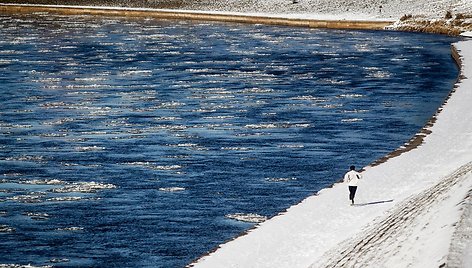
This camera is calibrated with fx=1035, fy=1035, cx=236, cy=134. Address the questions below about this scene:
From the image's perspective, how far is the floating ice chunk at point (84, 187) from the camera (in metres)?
34.9

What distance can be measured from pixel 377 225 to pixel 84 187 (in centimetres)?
1140

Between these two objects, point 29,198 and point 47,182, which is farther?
point 47,182

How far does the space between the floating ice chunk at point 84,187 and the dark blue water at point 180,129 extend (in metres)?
0.07

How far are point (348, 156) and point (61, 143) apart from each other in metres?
12.2

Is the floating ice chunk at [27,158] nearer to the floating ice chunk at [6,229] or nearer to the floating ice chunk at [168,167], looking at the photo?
the floating ice chunk at [168,167]

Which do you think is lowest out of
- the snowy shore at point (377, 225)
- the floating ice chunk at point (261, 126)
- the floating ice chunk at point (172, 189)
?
the floating ice chunk at point (261, 126)

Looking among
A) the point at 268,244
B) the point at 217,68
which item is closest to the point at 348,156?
the point at 268,244

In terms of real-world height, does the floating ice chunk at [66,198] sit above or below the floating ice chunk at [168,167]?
above

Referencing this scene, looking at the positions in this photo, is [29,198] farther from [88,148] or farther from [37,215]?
[88,148]

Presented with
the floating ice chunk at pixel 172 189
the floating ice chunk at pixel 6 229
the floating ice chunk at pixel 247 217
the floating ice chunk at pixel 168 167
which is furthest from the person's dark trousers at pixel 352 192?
the floating ice chunk at pixel 6 229

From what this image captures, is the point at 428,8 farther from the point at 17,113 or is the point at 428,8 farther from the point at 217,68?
A: the point at 17,113

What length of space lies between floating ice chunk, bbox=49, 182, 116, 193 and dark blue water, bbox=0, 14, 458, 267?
0.22 feet

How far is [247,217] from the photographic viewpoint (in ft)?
103

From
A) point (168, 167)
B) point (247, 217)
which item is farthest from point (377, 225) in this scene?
point (168, 167)
